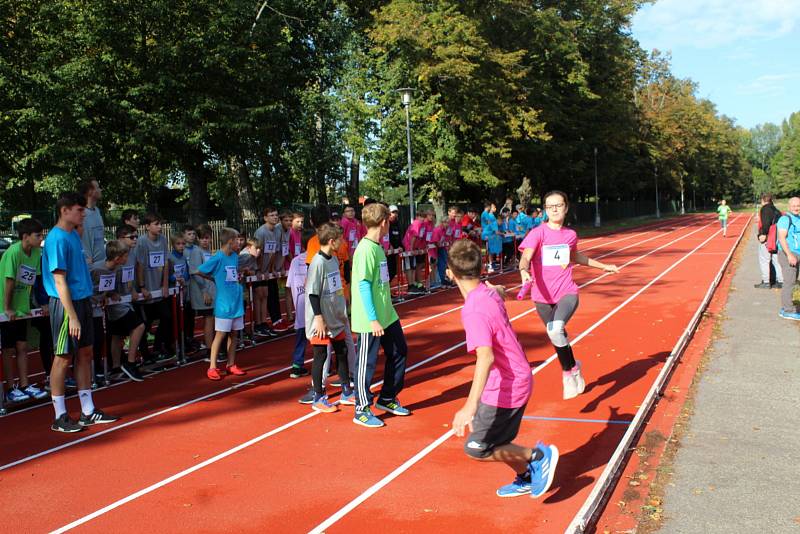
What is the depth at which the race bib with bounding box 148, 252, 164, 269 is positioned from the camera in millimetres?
9547

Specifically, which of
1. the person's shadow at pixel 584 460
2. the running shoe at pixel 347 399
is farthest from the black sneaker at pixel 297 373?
the person's shadow at pixel 584 460

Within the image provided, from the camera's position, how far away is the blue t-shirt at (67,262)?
260 inches

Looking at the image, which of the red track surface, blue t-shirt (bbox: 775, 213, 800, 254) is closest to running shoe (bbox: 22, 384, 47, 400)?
the red track surface

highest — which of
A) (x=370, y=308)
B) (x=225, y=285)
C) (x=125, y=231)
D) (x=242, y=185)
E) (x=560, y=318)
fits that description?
(x=242, y=185)

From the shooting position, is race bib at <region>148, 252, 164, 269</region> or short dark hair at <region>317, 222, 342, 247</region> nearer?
short dark hair at <region>317, 222, 342, 247</region>

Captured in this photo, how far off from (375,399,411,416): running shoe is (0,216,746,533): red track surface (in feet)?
0.51

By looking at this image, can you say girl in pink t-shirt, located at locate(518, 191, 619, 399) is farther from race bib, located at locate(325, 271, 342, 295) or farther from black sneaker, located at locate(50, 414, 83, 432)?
black sneaker, located at locate(50, 414, 83, 432)

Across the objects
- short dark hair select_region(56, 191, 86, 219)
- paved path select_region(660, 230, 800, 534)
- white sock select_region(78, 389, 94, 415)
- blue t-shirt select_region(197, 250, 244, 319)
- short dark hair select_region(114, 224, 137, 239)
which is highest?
short dark hair select_region(56, 191, 86, 219)

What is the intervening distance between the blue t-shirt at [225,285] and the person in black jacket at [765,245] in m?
10.9

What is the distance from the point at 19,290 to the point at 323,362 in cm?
334

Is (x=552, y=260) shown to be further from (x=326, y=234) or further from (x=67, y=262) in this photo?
(x=67, y=262)

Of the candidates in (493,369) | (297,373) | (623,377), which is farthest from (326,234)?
(623,377)

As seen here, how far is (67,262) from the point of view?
673cm

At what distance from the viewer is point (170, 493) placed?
5410mm
